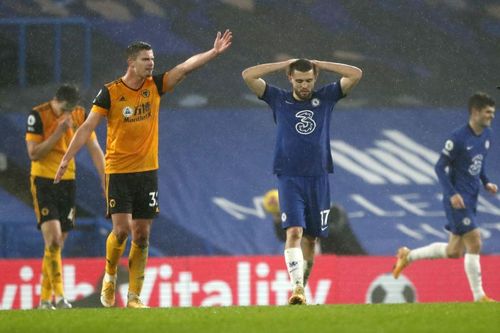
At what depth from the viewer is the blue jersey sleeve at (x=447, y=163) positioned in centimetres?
1244

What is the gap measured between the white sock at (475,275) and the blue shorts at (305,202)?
2639mm

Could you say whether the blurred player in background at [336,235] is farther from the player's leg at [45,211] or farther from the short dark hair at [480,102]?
the player's leg at [45,211]

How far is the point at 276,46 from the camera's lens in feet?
57.8

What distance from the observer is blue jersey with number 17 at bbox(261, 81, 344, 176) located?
32.8 feet

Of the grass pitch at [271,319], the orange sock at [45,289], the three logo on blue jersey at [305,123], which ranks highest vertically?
the three logo on blue jersey at [305,123]

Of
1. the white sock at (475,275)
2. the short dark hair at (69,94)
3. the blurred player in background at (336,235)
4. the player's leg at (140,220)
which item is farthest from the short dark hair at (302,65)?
the blurred player in background at (336,235)

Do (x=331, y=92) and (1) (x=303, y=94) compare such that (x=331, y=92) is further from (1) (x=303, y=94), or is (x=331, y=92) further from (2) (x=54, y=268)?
(2) (x=54, y=268)

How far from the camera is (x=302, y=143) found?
998 cm

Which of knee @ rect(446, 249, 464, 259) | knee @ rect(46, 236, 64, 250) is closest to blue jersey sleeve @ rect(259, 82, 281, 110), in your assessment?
knee @ rect(46, 236, 64, 250)

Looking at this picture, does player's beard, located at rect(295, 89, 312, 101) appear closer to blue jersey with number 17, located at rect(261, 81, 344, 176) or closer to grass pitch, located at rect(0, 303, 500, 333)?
blue jersey with number 17, located at rect(261, 81, 344, 176)

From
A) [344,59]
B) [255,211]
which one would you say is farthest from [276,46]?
[255,211]

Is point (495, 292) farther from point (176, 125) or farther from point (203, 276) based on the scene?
point (176, 125)

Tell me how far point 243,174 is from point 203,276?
2.88 metres

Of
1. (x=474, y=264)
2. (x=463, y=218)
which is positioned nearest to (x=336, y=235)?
(x=463, y=218)
